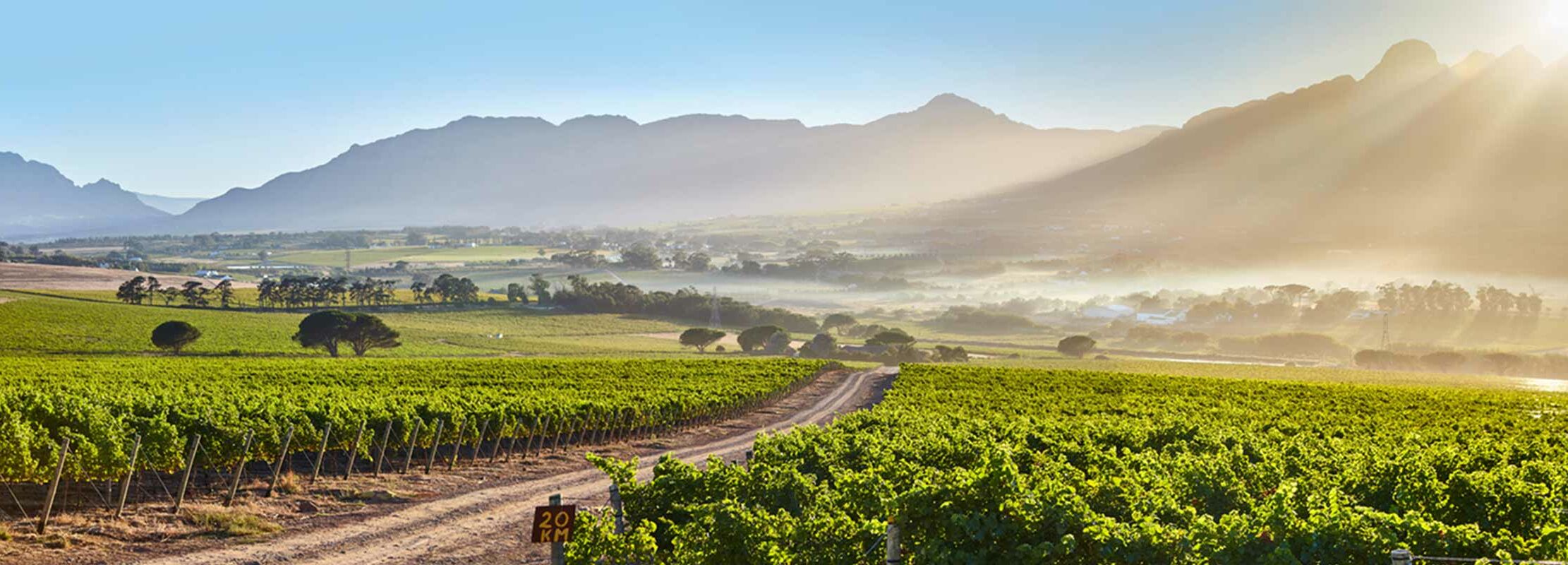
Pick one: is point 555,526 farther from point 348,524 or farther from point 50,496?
point 50,496

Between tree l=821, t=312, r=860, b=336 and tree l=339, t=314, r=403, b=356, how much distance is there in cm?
9309

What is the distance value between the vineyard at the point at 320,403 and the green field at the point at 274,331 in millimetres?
29235

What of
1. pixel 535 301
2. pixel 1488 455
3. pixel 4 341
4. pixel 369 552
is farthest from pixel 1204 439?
pixel 535 301

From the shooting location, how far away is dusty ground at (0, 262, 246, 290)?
144375mm

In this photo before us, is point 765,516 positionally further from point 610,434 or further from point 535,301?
point 535,301

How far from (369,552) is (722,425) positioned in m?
29.9

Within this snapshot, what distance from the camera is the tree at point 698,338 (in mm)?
131125

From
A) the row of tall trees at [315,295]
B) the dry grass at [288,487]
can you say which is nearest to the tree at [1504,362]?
Answer: the dry grass at [288,487]

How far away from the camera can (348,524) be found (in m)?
21.3

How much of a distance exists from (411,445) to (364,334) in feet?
282

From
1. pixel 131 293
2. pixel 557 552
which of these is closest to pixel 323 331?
pixel 131 293

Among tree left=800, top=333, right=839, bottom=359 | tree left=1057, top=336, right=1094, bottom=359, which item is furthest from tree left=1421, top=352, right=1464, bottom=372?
tree left=800, top=333, right=839, bottom=359

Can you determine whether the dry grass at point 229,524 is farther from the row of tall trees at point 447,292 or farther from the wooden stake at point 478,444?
the row of tall trees at point 447,292

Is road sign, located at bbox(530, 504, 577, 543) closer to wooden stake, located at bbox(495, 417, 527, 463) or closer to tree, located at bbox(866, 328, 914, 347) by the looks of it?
wooden stake, located at bbox(495, 417, 527, 463)
